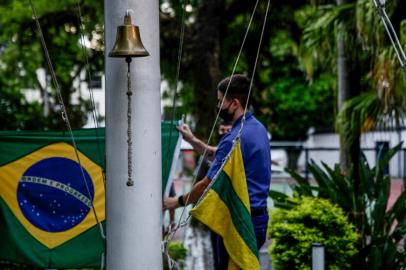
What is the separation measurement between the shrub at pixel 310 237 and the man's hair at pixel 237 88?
8.14 ft

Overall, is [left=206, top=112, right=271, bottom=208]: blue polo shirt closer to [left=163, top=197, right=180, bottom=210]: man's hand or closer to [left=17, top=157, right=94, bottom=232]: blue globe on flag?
[left=163, top=197, right=180, bottom=210]: man's hand

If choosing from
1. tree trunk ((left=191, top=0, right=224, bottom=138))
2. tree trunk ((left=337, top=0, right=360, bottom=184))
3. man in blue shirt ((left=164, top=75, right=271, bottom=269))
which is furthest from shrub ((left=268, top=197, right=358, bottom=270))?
tree trunk ((left=191, top=0, right=224, bottom=138))

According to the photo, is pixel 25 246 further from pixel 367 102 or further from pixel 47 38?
pixel 47 38

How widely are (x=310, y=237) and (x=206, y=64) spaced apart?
621 centimetres

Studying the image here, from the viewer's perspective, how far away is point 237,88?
5.25m

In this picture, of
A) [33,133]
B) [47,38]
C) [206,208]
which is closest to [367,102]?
[33,133]

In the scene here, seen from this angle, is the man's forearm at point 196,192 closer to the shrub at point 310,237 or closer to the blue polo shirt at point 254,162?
the blue polo shirt at point 254,162

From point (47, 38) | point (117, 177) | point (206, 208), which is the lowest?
point (206, 208)

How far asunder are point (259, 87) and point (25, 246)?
1111 centimetres

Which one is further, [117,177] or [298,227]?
[298,227]

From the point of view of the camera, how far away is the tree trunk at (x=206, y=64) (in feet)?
42.9

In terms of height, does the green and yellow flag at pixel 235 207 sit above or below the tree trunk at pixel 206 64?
below

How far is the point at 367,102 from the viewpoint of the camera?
9648mm

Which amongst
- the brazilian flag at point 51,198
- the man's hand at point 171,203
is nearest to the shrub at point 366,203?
the brazilian flag at point 51,198
